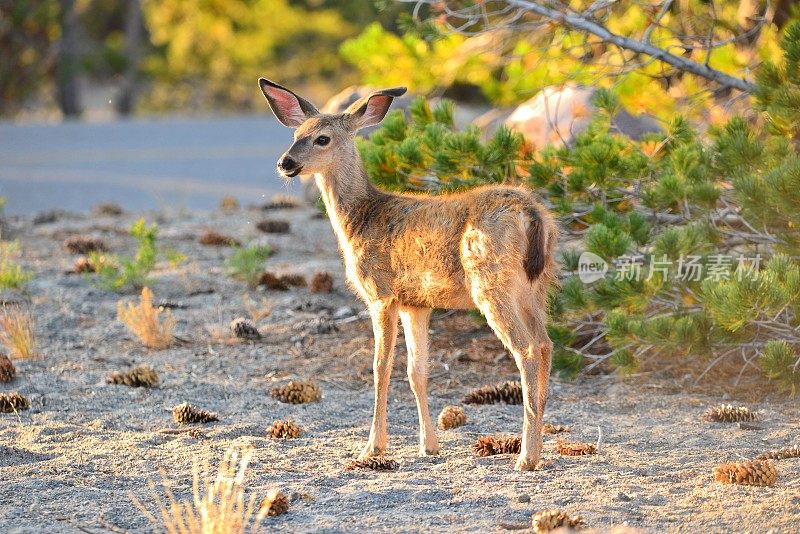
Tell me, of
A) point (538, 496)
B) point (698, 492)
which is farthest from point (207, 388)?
point (698, 492)

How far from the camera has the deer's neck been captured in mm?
7042

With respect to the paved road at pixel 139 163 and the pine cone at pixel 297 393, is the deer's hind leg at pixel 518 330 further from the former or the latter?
the paved road at pixel 139 163

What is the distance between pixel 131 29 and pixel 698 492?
3260 cm

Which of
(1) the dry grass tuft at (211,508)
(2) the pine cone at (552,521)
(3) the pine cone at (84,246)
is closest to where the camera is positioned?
(1) the dry grass tuft at (211,508)

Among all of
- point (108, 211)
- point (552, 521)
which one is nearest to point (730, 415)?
point (552, 521)

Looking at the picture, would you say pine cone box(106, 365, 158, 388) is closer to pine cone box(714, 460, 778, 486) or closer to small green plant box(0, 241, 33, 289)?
small green plant box(0, 241, 33, 289)

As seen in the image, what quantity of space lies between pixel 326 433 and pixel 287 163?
1.76 meters

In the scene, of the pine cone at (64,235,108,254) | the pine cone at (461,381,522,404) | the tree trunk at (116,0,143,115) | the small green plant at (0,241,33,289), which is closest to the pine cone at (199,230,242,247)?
the pine cone at (64,235,108,254)

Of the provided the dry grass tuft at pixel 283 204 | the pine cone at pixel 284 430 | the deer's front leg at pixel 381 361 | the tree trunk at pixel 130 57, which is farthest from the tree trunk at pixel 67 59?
the deer's front leg at pixel 381 361

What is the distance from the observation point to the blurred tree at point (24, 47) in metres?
25.2

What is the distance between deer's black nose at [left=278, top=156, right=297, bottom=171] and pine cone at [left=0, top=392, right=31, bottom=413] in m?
2.49

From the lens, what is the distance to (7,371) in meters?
8.28

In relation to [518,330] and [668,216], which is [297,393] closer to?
[518,330]

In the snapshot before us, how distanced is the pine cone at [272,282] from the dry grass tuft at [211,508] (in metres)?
3.97
